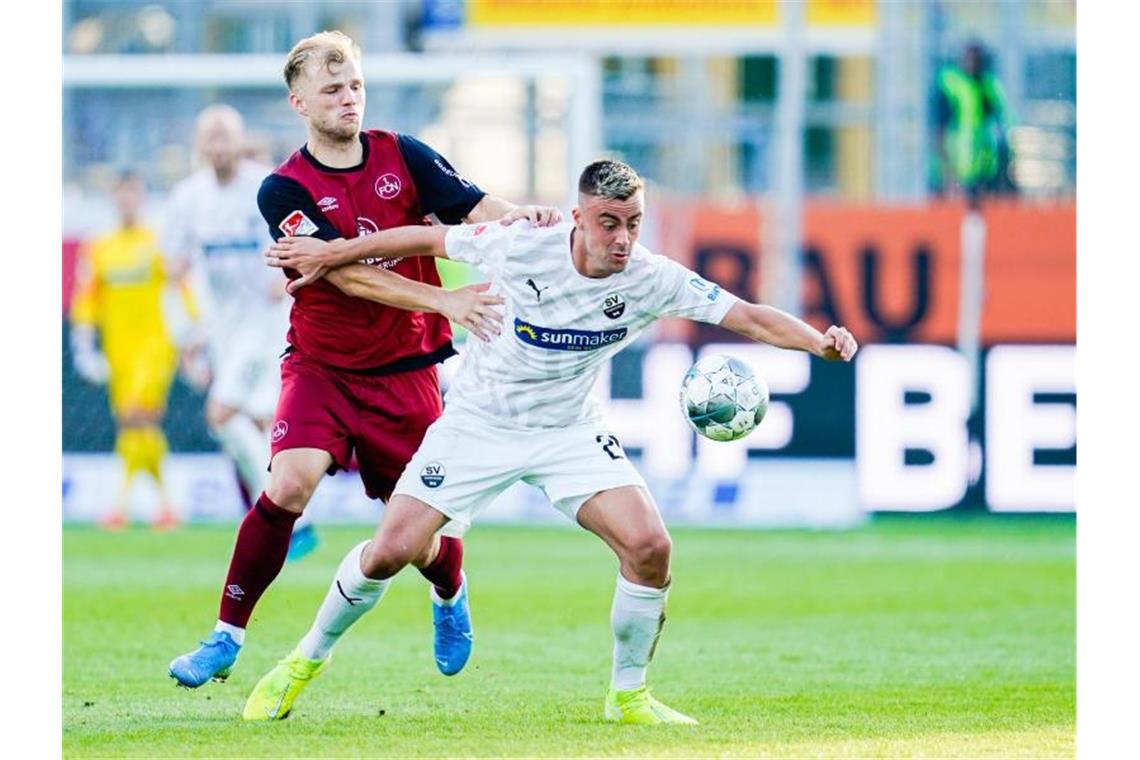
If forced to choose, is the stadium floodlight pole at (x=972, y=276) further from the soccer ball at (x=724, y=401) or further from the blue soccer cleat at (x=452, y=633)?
the soccer ball at (x=724, y=401)

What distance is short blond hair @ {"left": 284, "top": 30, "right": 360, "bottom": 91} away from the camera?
747 cm

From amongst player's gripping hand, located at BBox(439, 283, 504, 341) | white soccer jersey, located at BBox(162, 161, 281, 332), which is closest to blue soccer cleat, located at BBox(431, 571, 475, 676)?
player's gripping hand, located at BBox(439, 283, 504, 341)

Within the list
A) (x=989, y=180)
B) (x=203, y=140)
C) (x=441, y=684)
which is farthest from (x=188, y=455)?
(x=441, y=684)

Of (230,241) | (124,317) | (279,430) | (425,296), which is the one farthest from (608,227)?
(124,317)

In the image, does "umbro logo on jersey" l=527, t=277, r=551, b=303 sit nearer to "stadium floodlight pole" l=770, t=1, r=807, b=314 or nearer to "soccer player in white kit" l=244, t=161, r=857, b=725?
"soccer player in white kit" l=244, t=161, r=857, b=725

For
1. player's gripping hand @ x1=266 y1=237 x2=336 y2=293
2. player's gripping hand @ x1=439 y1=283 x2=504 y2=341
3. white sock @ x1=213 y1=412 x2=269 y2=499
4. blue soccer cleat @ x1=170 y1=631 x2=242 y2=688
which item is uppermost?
player's gripping hand @ x1=266 y1=237 x2=336 y2=293

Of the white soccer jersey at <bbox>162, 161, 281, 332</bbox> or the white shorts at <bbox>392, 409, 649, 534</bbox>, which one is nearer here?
the white shorts at <bbox>392, 409, 649, 534</bbox>

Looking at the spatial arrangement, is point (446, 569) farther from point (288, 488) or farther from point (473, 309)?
point (473, 309)

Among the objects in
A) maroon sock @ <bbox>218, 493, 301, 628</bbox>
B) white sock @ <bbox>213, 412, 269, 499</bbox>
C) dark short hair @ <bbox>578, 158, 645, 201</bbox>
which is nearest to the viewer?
dark short hair @ <bbox>578, 158, 645, 201</bbox>

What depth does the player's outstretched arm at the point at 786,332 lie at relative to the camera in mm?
7004

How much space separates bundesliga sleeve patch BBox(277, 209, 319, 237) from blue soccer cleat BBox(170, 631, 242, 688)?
4.84ft

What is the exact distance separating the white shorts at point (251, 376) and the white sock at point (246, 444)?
8 cm

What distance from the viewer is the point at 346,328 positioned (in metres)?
7.75

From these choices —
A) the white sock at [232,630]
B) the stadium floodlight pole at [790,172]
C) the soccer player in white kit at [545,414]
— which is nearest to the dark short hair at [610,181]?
the soccer player in white kit at [545,414]
